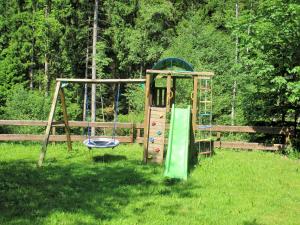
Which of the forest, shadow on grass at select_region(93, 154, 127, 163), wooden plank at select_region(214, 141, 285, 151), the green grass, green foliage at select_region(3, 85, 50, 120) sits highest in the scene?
the forest

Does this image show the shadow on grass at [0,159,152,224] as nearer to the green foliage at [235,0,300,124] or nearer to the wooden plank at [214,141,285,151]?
the wooden plank at [214,141,285,151]

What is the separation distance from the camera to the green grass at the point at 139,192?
785cm

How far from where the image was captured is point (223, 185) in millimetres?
10445

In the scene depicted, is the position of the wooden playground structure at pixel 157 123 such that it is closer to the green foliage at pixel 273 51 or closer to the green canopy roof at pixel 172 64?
the green canopy roof at pixel 172 64

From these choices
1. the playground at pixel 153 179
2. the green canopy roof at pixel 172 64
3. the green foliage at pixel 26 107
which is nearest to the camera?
the playground at pixel 153 179

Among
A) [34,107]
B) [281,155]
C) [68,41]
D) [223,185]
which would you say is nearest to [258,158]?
[281,155]

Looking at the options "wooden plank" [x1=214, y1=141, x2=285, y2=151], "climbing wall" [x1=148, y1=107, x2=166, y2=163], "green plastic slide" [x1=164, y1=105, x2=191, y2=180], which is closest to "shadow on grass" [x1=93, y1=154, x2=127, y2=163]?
"climbing wall" [x1=148, y1=107, x2=166, y2=163]

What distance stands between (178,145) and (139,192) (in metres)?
2.58

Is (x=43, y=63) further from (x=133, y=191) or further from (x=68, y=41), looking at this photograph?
(x=133, y=191)

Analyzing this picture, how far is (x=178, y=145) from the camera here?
38.4 ft

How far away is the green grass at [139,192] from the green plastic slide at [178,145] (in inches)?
13.1

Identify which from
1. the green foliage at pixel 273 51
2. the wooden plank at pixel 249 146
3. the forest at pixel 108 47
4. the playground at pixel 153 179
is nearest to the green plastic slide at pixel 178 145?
the playground at pixel 153 179

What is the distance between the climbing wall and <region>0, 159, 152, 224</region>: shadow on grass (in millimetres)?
1099

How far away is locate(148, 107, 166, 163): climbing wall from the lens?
12836mm
